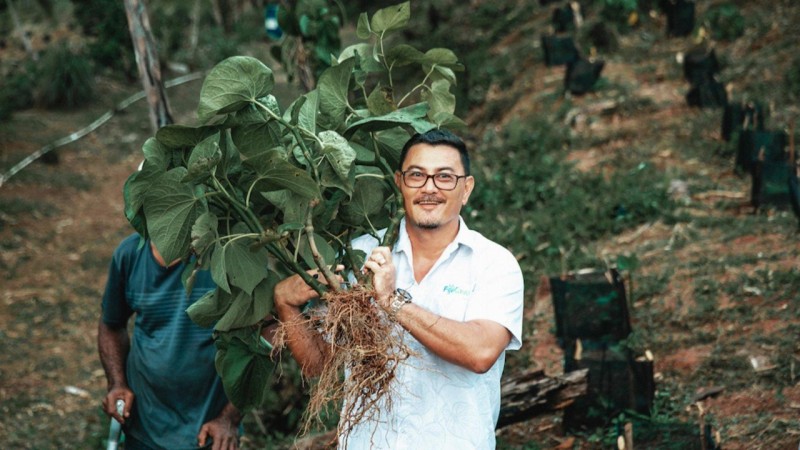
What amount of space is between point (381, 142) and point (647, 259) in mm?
3139

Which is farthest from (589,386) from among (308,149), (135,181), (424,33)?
(424,33)

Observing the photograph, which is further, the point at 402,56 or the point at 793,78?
the point at 793,78

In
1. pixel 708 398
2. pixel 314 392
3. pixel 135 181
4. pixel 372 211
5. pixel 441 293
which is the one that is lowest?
pixel 708 398

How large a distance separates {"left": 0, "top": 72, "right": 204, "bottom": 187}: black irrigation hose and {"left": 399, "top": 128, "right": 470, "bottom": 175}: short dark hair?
669 centimetres

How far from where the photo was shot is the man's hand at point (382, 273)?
2123mm

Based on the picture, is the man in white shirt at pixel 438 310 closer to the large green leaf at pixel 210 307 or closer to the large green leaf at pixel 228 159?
the large green leaf at pixel 210 307

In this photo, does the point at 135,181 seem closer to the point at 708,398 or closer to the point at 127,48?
the point at 708,398

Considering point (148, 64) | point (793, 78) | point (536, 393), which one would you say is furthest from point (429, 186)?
point (793, 78)

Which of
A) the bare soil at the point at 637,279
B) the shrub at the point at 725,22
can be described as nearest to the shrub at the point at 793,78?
the bare soil at the point at 637,279

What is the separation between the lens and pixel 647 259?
5.20 meters

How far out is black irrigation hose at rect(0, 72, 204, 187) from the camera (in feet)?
32.9

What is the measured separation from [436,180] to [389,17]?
600mm

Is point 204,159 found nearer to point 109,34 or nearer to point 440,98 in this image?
point 440,98

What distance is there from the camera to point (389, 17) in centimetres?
260
